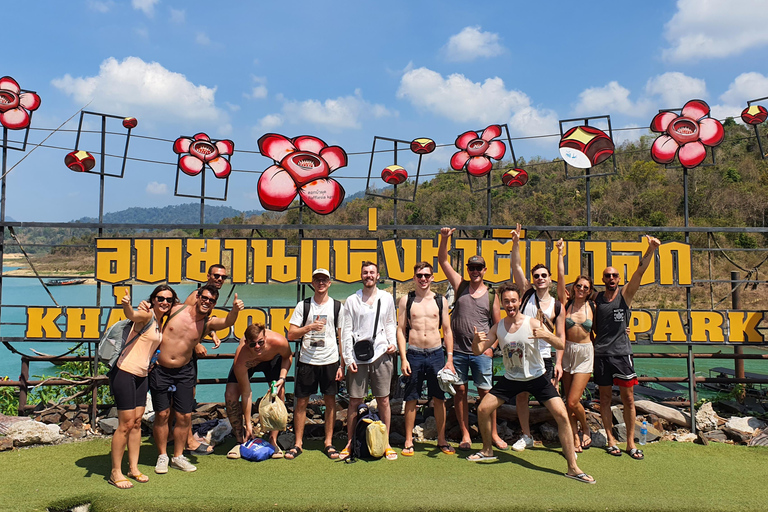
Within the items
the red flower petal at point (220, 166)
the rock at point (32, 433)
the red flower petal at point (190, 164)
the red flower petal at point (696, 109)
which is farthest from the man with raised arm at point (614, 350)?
the rock at point (32, 433)

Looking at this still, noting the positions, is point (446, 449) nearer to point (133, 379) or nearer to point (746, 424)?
point (133, 379)

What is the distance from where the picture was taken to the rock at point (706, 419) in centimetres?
656

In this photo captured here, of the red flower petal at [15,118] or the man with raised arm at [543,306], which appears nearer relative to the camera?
the man with raised arm at [543,306]

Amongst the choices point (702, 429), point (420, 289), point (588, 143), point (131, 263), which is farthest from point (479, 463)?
point (131, 263)

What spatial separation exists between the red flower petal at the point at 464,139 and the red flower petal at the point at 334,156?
68.0 inches

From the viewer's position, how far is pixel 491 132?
24.0 feet

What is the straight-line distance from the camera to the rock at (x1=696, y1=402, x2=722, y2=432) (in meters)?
6.56

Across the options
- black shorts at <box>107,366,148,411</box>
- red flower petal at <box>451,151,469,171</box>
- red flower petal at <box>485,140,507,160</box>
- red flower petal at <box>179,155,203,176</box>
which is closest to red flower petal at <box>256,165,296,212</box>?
red flower petal at <box>179,155,203,176</box>

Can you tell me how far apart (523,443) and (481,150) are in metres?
4.02

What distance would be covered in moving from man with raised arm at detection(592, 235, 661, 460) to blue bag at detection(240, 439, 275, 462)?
367 centimetres

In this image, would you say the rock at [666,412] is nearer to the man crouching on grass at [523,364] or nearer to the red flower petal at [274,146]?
the man crouching on grass at [523,364]

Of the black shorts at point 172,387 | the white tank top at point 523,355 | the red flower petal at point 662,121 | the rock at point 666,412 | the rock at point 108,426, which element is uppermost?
the red flower petal at point 662,121

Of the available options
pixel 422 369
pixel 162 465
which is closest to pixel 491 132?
pixel 422 369

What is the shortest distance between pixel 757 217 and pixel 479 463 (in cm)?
3111
